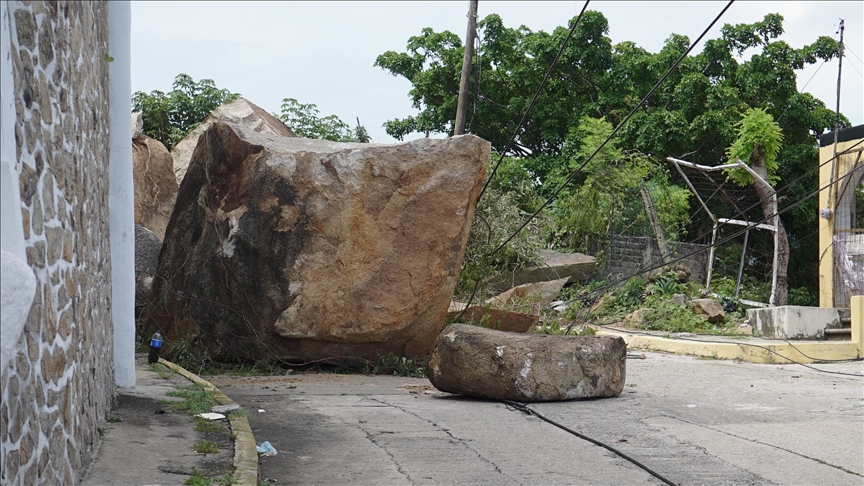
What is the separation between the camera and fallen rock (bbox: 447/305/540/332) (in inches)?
419

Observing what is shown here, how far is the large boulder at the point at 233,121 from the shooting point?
1349 cm

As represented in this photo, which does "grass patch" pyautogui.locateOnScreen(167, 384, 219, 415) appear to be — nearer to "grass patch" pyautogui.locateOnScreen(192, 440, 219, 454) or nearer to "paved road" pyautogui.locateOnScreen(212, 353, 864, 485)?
"paved road" pyautogui.locateOnScreen(212, 353, 864, 485)

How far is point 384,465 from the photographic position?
4715 millimetres

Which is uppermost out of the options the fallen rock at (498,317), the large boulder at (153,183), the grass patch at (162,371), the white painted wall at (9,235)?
the large boulder at (153,183)

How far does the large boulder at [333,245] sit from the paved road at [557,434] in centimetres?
75

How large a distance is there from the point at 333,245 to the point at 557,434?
13.4 ft

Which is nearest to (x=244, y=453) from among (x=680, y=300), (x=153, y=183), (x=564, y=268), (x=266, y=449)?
(x=266, y=449)

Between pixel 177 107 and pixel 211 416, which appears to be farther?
pixel 177 107

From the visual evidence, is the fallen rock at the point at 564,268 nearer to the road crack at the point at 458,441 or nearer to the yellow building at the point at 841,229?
the yellow building at the point at 841,229

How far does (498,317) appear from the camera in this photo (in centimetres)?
1065

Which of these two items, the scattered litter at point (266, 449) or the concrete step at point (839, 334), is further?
the concrete step at point (839, 334)

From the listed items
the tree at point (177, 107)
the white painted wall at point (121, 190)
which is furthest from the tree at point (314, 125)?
the white painted wall at point (121, 190)

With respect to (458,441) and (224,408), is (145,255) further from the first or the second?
(458,441)

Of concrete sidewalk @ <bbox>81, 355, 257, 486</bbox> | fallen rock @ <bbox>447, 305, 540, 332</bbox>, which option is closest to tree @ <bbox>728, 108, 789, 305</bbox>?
fallen rock @ <bbox>447, 305, 540, 332</bbox>
